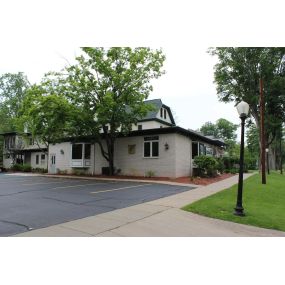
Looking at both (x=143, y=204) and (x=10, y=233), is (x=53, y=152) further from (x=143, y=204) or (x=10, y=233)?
(x=10, y=233)

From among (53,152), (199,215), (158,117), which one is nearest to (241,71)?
(158,117)

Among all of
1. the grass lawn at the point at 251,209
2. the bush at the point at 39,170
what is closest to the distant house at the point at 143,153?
the bush at the point at 39,170

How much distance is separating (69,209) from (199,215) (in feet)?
12.6

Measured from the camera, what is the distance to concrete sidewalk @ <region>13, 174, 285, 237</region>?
Answer: 6.10 m

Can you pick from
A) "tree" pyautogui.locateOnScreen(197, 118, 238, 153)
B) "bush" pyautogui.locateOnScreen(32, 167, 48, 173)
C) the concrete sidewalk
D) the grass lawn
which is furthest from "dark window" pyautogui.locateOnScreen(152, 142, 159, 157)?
"tree" pyautogui.locateOnScreen(197, 118, 238, 153)

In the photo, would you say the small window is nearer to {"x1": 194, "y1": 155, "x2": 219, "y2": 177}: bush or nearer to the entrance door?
{"x1": 194, "y1": 155, "x2": 219, "y2": 177}: bush

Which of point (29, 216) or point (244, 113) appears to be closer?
point (29, 216)

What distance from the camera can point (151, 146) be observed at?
21484mm

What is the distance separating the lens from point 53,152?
28469mm

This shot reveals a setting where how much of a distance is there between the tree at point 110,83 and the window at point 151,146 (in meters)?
1.99

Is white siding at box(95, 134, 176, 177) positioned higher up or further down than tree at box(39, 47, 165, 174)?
further down

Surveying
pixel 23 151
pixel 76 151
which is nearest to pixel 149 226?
pixel 76 151

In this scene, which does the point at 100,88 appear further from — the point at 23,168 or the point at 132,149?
the point at 23,168

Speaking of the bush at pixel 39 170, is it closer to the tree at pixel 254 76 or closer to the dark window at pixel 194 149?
the dark window at pixel 194 149
